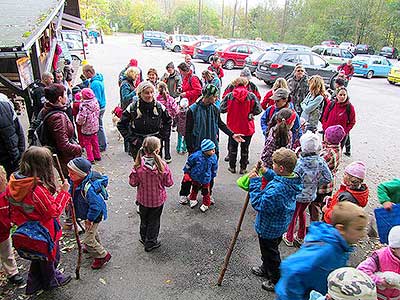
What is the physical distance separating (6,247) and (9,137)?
1.47 meters

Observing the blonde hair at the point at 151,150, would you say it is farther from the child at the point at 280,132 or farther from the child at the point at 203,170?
the child at the point at 280,132

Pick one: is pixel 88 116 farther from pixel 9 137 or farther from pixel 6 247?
pixel 6 247

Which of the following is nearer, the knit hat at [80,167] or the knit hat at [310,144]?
the knit hat at [80,167]

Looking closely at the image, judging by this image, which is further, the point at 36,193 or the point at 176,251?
the point at 176,251

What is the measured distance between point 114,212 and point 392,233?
3.85 m

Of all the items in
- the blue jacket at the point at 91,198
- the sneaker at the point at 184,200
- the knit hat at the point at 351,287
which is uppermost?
the knit hat at the point at 351,287

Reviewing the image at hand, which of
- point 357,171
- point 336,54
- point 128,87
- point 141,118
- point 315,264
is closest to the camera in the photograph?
point 315,264

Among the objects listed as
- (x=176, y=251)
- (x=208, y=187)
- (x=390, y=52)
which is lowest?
(x=176, y=251)

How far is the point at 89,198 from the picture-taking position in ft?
12.0

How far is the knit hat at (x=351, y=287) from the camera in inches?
72.9

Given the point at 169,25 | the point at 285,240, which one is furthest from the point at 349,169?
the point at 169,25

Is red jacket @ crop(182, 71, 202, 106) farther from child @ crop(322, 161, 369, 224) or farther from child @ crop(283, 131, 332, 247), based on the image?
child @ crop(322, 161, 369, 224)

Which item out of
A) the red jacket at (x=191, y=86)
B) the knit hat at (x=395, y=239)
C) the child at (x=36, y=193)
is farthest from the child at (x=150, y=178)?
the red jacket at (x=191, y=86)

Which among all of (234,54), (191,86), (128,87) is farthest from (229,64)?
(128,87)
